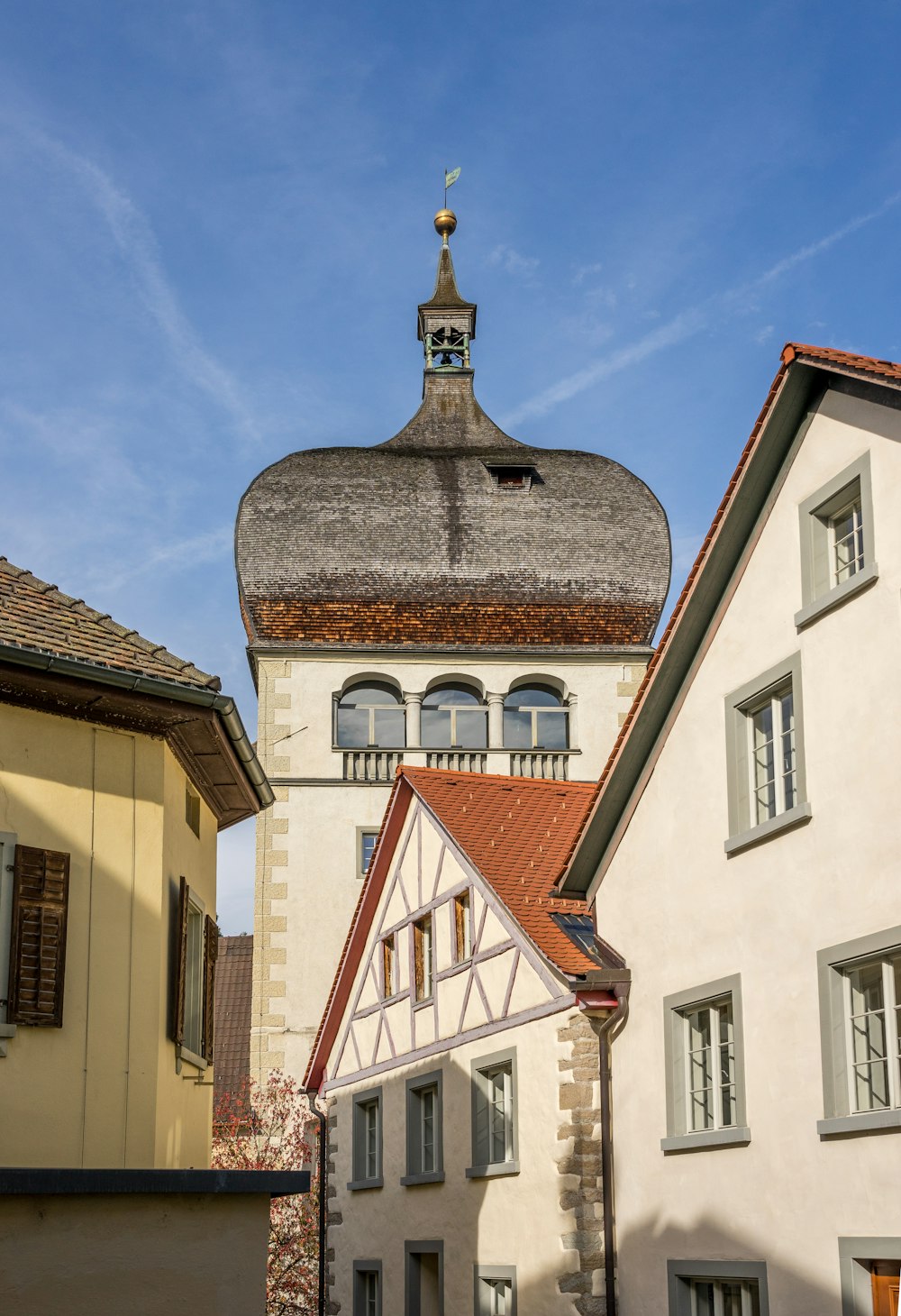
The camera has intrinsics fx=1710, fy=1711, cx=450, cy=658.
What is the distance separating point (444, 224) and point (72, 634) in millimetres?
37778

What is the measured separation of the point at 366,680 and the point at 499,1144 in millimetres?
19017

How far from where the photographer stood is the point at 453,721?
35.8 meters

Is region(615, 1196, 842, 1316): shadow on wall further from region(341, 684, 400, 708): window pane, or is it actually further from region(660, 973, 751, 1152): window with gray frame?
region(341, 684, 400, 708): window pane

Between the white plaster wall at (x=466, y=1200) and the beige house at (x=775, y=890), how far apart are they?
0.91 m

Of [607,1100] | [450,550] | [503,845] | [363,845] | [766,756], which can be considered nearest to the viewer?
[766,756]

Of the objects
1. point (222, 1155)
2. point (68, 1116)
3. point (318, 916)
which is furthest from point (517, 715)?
point (68, 1116)

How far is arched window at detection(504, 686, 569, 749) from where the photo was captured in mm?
35656

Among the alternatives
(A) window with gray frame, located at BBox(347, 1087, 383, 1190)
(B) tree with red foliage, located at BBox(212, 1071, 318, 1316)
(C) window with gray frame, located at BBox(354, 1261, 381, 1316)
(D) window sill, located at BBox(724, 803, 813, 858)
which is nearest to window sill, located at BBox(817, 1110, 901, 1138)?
(D) window sill, located at BBox(724, 803, 813, 858)

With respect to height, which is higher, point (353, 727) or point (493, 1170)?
point (353, 727)

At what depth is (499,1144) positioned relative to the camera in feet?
58.5

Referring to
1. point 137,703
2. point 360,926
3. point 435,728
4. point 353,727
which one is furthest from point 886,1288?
point 353,727

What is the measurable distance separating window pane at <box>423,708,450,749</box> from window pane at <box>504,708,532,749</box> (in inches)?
48.3

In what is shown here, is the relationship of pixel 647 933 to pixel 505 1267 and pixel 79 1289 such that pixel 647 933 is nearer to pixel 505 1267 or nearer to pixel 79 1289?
pixel 505 1267

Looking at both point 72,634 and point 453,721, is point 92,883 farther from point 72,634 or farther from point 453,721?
point 453,721
